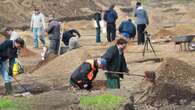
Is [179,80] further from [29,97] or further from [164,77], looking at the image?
[29,97]

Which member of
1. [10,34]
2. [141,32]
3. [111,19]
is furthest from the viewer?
[111,19]

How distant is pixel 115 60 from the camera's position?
49.0 ft

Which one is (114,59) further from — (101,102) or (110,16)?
(110,16)

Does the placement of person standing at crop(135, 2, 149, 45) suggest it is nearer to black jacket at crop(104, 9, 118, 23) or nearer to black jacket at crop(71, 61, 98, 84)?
black jacket at crop(104, 9, 118, 23)

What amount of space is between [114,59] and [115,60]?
57 mm

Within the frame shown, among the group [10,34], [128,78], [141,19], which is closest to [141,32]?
[141,19]

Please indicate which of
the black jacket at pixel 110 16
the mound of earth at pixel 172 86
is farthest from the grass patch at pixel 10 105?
the black jacket at pixel 110 16

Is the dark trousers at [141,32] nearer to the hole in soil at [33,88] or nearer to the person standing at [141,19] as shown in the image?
the person standing at [141,19]

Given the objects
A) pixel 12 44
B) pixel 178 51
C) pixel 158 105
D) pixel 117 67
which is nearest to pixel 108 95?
pixel 117 67

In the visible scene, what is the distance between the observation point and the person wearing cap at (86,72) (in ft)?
47.3

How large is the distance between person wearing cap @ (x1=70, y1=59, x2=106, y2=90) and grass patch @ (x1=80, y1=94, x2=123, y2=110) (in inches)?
43.5

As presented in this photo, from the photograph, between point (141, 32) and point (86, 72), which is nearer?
point (86, 72)

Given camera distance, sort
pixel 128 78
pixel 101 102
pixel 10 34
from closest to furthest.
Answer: pixel 101 102
pixel 128 78
pixel 10 34

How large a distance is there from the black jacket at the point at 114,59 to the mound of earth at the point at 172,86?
5.42 feet
